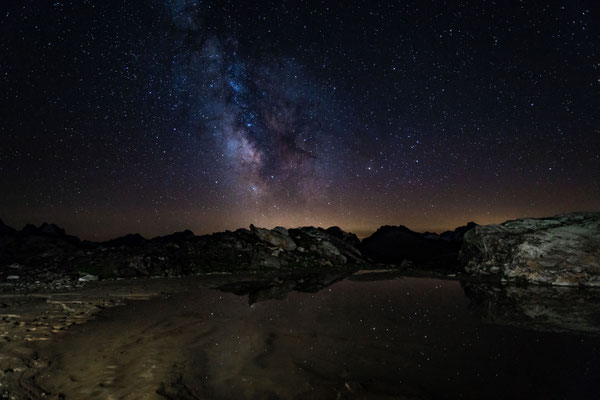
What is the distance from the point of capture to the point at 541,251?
2328 centimetres

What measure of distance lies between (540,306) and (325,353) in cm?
1298

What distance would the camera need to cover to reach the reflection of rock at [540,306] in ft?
35.1

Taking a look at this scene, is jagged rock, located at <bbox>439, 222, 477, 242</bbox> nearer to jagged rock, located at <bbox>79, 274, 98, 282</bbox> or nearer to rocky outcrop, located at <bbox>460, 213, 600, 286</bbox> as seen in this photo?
rocky outcrop, located at <bbox>460, 213, 600, 286</bbox>

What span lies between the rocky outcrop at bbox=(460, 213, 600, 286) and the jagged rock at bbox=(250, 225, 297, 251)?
Answer: 2073 centimetres

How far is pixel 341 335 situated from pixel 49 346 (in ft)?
29.7

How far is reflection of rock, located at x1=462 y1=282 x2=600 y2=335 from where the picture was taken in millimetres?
10699

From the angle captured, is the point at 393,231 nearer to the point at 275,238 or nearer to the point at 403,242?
the point at 403,242

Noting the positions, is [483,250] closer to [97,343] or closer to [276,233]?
[276,233]

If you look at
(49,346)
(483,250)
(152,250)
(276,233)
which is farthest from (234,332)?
(276,233)

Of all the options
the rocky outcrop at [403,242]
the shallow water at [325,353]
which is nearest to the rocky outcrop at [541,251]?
the shallow water at [325,353]

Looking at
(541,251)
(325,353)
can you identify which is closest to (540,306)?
(541,251)

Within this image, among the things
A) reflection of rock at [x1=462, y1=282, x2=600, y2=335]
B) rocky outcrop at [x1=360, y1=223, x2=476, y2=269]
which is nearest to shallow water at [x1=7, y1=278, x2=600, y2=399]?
reflection of rock at [x1=462, y1=282, x2=600, y2=335]

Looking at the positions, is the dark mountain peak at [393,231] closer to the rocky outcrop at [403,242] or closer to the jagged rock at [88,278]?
the rocky outcrop at [403,242]

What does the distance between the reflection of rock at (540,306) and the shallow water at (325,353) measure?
143 mm
